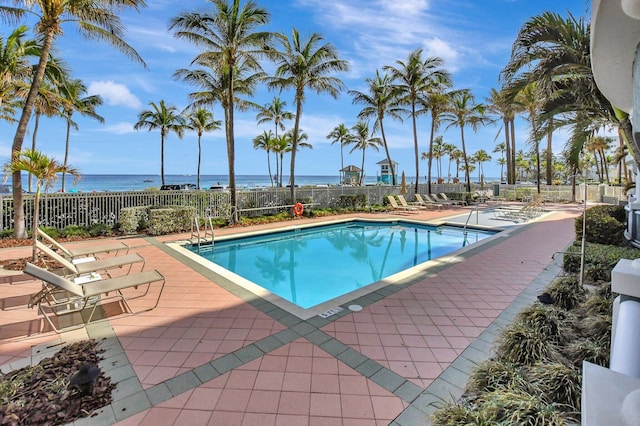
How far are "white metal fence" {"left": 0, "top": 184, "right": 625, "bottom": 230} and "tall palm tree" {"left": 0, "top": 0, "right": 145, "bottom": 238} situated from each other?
1018 millimetres

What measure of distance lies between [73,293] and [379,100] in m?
21.0

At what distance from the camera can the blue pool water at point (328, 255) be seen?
716 cm

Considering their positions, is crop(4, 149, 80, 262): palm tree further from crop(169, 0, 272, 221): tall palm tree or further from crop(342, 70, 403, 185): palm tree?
crop(342, 70, 403, 185): palm tree

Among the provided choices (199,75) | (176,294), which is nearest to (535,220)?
(176,294)

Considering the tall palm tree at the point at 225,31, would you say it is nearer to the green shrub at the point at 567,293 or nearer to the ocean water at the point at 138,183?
the green shrub at the point at 567,293

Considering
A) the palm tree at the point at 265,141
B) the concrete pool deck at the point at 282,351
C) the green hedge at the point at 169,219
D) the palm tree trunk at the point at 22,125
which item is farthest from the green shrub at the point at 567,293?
the palm tree at the point at 265,141

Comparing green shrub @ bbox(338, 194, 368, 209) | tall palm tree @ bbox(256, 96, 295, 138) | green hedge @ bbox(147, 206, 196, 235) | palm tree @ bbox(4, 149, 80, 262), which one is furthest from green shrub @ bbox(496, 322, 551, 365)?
tall palm tree @ bbox(256, 96, 295, 138)

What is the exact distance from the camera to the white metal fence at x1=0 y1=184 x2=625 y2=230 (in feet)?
32.5

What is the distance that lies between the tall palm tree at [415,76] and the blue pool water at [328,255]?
10.7 meters

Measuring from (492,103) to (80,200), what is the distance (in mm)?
29233

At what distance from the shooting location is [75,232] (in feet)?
32.4

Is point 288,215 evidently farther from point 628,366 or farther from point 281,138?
point 281,138

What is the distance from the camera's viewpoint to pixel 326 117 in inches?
1550

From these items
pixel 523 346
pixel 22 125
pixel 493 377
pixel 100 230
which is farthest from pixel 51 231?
pixel 523 346
